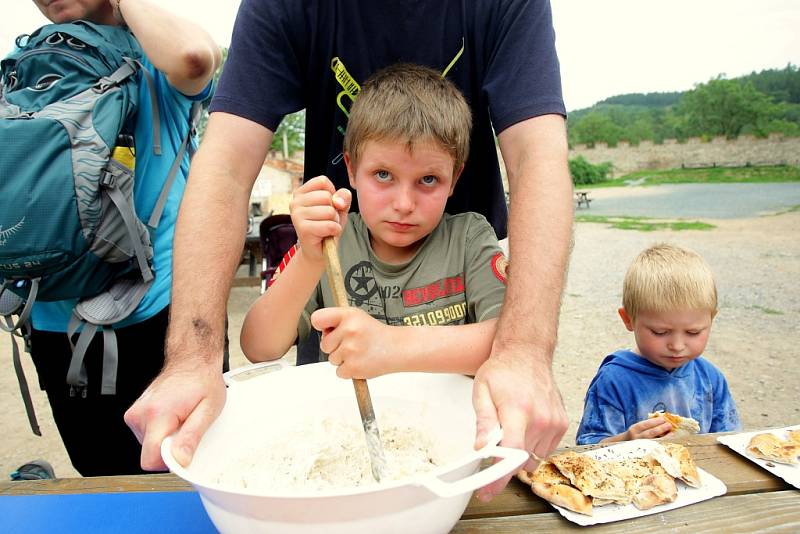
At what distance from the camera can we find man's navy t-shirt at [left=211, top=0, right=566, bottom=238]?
134 cm

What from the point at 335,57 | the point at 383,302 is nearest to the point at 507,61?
the point at 335,57

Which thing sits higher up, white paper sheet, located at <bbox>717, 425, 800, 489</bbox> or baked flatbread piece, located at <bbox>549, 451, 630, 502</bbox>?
baked flatbread piece, located at <bbox>549, 451, 630, 502</bbox>

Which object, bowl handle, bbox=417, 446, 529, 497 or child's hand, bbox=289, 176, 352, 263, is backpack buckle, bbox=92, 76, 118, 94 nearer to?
child's hand, bbox=289, 176, 352, 263

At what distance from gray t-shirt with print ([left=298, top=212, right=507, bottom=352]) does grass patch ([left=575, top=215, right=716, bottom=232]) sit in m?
11.1

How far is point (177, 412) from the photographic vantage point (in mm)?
856

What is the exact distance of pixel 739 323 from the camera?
Answer: 5039 millimetres

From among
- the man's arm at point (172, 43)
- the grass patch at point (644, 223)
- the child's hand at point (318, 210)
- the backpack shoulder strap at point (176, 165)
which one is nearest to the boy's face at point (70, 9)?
the man's arm at point (172, 43)

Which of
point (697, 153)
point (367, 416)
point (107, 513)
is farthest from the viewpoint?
point (697, 153)

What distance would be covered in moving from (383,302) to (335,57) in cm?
64

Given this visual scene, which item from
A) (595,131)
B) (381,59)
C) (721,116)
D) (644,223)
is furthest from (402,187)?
(595,131)

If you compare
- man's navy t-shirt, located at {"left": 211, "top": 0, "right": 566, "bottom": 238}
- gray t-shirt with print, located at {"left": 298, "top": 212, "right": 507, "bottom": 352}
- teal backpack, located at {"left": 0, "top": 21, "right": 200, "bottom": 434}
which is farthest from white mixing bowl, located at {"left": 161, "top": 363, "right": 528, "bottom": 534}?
teal backpack, located at {"left": 0, "top": 21, "right": 200, "bottom": 434}

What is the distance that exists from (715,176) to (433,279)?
29377 millimetres

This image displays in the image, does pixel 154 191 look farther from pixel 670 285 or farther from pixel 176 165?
pixel 670 285

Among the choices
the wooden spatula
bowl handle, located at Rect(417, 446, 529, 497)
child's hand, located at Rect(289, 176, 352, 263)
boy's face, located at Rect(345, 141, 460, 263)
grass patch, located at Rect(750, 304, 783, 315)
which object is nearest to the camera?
bowl handle, located at Rect(417, 446, 529, 497)
